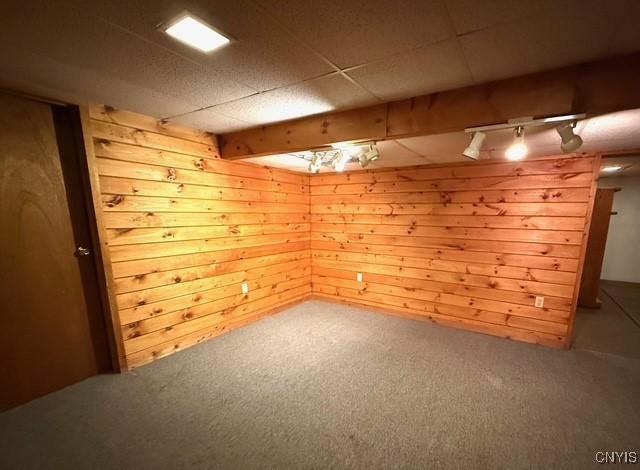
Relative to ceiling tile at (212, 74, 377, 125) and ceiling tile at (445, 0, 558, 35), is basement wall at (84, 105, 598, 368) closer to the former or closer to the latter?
ceiling tile at (212, 74, 377, 125)

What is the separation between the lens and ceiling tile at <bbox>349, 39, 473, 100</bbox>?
1.16 meters

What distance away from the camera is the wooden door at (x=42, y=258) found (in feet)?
5.45

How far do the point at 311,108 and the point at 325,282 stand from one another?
9.05 feet

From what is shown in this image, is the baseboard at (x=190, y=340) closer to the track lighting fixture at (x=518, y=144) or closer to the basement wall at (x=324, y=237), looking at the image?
the basement wall at (x=324, y=237)

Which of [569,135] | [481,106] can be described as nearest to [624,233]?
[569,135]

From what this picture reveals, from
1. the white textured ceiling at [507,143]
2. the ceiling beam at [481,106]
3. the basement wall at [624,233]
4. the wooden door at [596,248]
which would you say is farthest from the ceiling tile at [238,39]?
the basement wall at [624,233]

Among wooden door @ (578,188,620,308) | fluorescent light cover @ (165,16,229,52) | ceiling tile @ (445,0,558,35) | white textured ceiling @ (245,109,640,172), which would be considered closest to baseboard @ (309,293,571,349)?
wooden door @ (578,188,620,308)

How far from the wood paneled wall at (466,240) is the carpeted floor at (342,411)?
0.49 metres

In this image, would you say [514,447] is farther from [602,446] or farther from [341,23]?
[341,23]

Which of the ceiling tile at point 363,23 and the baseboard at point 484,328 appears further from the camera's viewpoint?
the baseboard at point 484,328

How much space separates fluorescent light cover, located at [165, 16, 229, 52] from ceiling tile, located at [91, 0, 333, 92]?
0.11 ft

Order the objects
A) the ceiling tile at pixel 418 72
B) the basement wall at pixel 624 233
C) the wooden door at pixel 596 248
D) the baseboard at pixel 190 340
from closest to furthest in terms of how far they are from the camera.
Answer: the ceiling tile at pixel 418 72 → the baseboard at pixel 190 340 → the wooden door at pixel 596 248 → the basement wall at pixel 624 233

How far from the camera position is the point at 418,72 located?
4.32 feet

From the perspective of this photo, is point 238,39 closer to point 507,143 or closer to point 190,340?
point 507,143
